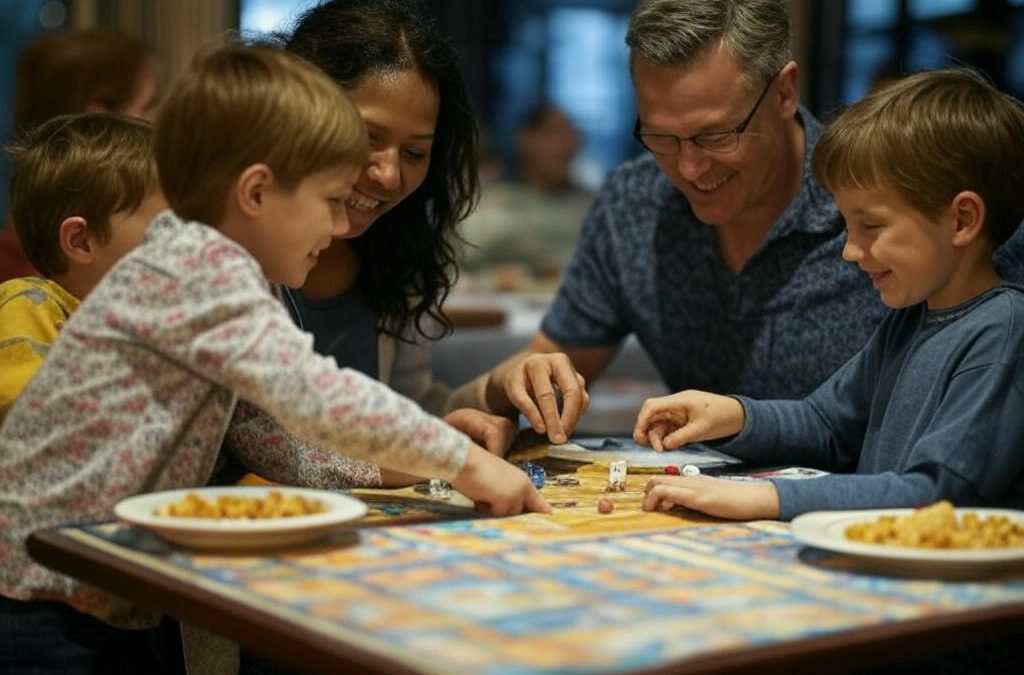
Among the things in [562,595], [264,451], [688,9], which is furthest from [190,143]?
[688,9]

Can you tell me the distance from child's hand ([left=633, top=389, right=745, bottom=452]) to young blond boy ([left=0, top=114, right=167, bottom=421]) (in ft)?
2.46

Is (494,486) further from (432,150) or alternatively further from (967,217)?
(432,150)

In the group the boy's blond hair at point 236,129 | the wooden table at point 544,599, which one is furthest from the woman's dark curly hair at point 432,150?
the wooden table at point 544,599

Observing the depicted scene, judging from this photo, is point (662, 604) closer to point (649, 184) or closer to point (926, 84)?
point (926, 84)

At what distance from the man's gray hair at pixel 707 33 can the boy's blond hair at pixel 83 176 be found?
2.75 ft

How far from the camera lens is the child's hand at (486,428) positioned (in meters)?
2.26

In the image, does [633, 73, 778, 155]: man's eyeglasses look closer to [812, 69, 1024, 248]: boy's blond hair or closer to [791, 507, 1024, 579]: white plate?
[812, 69, 1024, 248]: boy's blond hair

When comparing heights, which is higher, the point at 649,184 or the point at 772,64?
the point at 772,64

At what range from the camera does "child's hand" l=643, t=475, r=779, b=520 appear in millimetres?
1727

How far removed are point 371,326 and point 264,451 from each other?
76 cm

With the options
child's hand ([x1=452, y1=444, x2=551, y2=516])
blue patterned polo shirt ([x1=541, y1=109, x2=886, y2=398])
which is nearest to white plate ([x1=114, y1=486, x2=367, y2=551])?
child's hand ([x1=452, y1=444, x2=551, y2=516])

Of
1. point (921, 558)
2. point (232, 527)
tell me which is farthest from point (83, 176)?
point (921, 558)

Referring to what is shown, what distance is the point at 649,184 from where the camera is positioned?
288 centimetres

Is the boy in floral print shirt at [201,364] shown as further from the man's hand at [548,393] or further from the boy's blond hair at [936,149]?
the boy's blond hair at [936,149]
